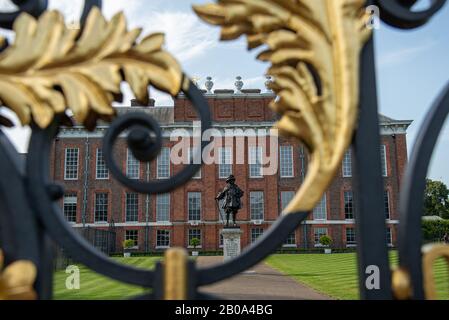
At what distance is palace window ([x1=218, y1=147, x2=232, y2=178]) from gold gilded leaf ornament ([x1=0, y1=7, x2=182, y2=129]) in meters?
29.0

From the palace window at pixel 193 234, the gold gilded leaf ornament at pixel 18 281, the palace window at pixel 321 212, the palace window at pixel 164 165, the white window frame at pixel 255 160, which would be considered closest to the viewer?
the gold gilded leaf ornament at pixel 18 281

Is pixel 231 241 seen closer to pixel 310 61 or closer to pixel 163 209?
pixel 163 209

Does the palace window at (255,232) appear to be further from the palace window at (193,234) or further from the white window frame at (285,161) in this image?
the white window frame at (285,161)

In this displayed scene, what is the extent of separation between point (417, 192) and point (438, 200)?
52.1 m

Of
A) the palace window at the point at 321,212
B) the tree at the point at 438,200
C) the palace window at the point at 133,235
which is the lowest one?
the palace window at the point at 133,235

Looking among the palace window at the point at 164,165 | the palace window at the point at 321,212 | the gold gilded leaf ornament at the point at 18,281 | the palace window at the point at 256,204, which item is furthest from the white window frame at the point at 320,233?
the gold gilded leaf ornament at the point at 18,281

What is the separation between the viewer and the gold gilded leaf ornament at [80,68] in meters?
1.09

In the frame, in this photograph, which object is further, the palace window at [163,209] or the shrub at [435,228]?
the shrub at [435,228]

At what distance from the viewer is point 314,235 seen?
30375 millimetres

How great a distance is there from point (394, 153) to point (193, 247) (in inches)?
591

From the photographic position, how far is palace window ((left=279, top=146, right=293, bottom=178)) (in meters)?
30.7

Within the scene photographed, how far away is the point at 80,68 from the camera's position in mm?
1106

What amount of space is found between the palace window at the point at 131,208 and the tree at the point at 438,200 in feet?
106

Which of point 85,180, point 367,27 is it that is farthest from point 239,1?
point 85,180
